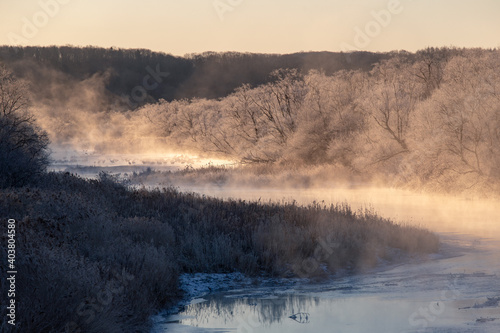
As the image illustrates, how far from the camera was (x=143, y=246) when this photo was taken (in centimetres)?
1047

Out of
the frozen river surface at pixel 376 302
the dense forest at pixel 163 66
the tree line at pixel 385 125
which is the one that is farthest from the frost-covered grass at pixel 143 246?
the dense forest at pixel 163 66

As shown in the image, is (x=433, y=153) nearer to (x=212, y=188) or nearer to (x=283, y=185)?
(x=283, y=185)

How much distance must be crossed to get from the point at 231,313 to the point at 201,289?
4.70 feet

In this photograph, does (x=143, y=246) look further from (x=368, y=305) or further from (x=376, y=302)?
(x=376, y=302)

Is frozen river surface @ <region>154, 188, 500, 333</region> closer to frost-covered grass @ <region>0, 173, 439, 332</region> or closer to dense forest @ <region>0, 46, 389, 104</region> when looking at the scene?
frost-covered grass @ <region>0, 173, 439, 332</region>

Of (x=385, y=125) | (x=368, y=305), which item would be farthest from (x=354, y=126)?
(x=368, y=305)

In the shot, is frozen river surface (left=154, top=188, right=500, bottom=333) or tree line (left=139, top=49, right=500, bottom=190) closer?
frozen river surface (left=154, top=188, right=500, bottom=333)

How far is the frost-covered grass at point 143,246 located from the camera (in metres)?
6.49

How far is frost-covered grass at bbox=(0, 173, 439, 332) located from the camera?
21.3 feet

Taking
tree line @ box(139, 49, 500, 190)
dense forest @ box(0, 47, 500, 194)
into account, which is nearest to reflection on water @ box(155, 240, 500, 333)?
tree line @ box(139, 49, 500, 190)

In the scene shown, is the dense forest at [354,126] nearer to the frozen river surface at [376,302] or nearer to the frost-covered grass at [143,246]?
the frost-covered grass at [143,246]

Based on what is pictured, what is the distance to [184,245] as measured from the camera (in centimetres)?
1191

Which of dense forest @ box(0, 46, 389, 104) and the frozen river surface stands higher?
dense forest @ box(0, 46, 389, 104)

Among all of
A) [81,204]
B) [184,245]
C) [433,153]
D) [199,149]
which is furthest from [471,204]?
[199,149]
